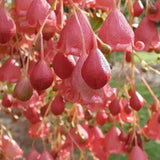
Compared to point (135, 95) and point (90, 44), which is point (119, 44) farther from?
point (135, 95)

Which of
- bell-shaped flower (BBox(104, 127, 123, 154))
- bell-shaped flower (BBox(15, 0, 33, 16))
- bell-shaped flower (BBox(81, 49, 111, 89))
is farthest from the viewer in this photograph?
bell-shaped flower (BBox(104, 127, 123, 154))

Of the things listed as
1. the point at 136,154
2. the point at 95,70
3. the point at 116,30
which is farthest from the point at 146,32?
the point at 136,154

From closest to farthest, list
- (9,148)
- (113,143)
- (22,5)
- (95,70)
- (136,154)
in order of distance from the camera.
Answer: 1. (95,70)
2. (22,5)
3. (136,154)
4. (113,143)
5. (9,148)

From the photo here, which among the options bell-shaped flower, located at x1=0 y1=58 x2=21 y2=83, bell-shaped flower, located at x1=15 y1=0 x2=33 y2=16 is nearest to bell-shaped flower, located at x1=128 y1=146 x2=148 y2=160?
bell-shaped flower, located at x1=0 y1=58 x2=21 y2=83

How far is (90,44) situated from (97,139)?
892 millimetres

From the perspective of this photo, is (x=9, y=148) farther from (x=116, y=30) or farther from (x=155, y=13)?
(x=116, y=30)

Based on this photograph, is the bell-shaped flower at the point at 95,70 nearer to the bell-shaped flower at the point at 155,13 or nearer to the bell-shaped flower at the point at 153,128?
the bell-shaped flower at the point at 155,13

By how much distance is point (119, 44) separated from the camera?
1.95ft

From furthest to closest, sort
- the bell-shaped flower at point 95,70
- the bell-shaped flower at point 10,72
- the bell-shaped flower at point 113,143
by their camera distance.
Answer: the bell-shaped flower at point 113,143 → the bell-shaped flower at point 10,72 → the bell-shaped flower at point 95,70

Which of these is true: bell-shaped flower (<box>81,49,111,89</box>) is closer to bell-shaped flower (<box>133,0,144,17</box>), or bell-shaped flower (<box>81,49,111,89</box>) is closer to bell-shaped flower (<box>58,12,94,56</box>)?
bell-shaped flower (<box>58,12,94,56</box>)

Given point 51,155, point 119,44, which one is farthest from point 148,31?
point 51,155

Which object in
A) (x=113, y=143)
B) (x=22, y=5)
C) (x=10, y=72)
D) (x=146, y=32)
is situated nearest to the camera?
(x=22, y=5)

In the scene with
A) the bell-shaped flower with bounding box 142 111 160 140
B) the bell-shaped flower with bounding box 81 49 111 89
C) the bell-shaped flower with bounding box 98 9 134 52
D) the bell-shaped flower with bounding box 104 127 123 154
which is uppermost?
the bell-shaped flower with bounding box 81 49 111 89

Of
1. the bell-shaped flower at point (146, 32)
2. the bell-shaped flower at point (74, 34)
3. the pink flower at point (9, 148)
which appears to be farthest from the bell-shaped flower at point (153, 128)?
the bell-shaped flower at point (74, 34)
